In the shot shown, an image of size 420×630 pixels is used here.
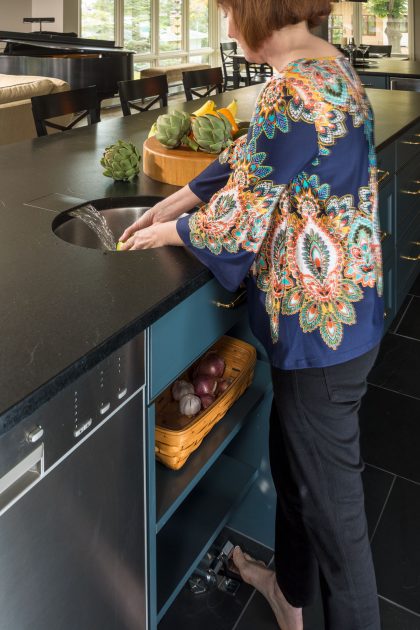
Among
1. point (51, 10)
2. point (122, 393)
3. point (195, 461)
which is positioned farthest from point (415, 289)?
point (51, 10)

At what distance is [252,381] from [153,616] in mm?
614

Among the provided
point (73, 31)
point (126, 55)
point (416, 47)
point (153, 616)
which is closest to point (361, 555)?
point (153, 616)

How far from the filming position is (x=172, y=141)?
175 centimetres

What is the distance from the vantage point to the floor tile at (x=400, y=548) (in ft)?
5.19

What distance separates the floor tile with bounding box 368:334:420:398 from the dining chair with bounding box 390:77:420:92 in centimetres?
274

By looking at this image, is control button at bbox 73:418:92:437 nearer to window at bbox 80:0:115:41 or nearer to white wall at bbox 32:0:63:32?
white wall at bbox 32:0:63:32

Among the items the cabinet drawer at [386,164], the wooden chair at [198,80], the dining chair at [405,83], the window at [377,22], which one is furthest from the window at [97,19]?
the cabinet drawer at [386,164]

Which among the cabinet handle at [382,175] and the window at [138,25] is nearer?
the cabinet handle at [382,175]

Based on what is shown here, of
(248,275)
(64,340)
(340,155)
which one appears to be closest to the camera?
(64,340)

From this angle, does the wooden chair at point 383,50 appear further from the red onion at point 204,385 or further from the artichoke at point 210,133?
the red onion at point 204,385

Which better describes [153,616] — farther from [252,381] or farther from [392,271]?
[392,271]

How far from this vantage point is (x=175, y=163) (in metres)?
1.73

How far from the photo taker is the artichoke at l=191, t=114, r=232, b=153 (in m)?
1.70

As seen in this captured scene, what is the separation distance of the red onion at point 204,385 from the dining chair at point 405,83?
13.5 ft
